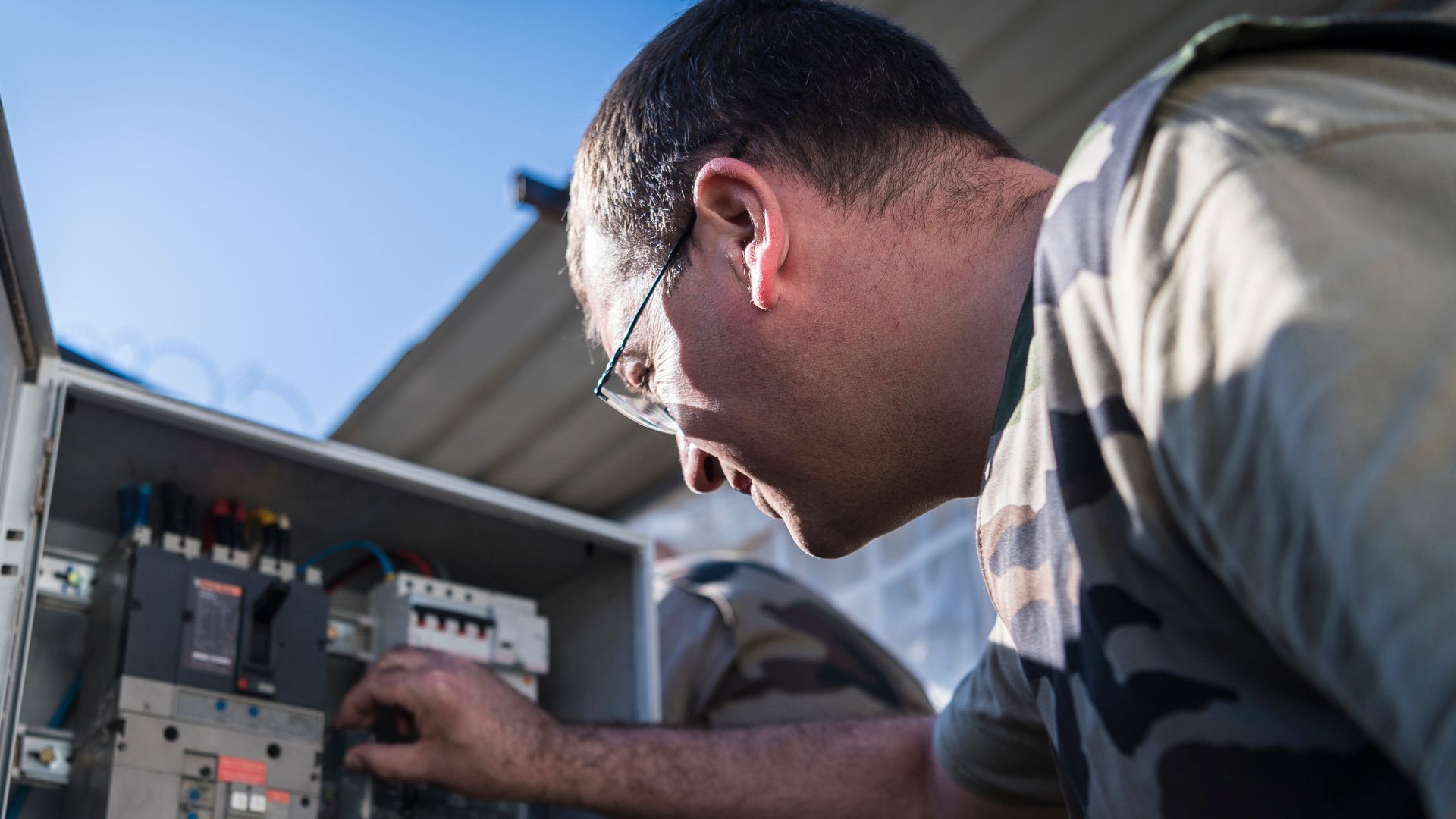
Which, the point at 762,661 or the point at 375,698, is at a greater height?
the point at 762,661

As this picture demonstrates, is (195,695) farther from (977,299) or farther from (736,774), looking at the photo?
(977,299)

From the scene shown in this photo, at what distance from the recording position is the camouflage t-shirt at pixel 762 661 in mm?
2596

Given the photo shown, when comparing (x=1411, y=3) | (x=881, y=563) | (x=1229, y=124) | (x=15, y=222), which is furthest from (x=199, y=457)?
(x=881, y=563)

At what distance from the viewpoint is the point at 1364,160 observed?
2.35 ft

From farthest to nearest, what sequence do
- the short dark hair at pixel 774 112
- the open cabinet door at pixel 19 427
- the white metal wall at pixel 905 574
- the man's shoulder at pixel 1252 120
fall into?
1. the white metal wall at pixel 905 574
2. the open cabinet door at pixel 19 427
3. the short dark hair at pixel 774 112
4. the man's shoulder at pixel 1252 120

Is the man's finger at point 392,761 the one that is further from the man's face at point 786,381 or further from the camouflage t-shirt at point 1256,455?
the camouflage t-shirt at point 1256,455

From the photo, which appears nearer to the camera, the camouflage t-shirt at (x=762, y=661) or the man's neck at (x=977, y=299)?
the man's neck at (x=977, y=299)

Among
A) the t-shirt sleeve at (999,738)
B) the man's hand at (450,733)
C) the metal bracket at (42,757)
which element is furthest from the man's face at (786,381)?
the metal bracket at (42,757)

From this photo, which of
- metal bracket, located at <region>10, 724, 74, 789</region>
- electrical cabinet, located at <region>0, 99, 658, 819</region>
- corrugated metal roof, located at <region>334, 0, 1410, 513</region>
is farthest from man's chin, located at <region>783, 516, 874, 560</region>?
corrugated metal roof, located at <region>334, 0, 1410, 513</region>

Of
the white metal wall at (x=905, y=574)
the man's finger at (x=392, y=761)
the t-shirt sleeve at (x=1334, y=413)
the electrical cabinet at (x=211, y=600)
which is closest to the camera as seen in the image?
the t-shirt sleeve at (x=1334, y=413)

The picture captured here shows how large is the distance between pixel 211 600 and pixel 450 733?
1.20 ft

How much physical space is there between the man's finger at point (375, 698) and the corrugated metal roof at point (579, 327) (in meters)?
1.19

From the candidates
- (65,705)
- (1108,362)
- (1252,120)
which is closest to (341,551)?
(65,705)

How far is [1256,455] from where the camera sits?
66 cm
